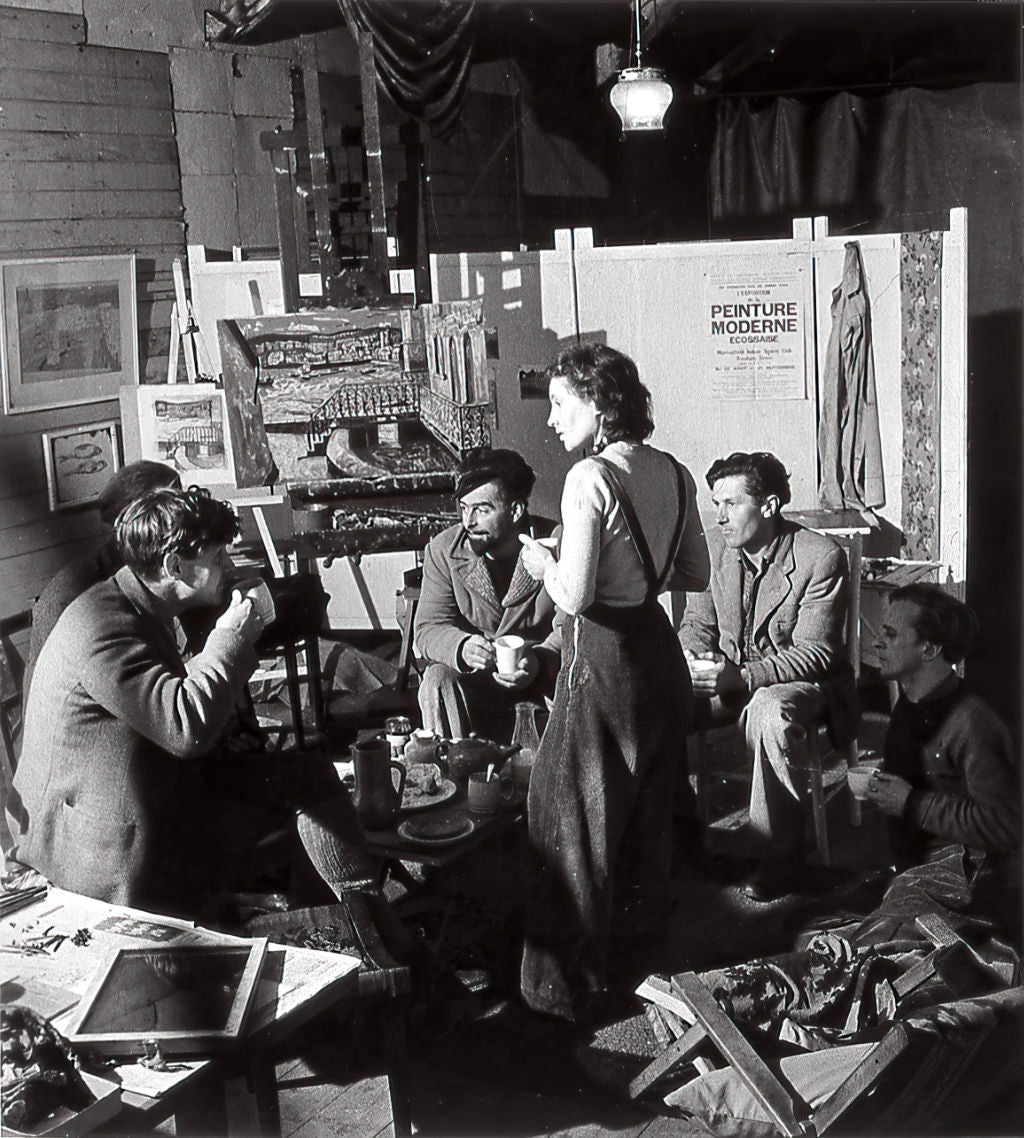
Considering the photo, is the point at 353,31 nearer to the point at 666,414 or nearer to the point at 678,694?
the point at 666,414

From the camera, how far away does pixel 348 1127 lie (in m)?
2.45

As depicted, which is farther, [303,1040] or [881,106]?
[881,106]

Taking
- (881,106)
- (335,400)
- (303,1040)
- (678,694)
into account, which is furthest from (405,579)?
(881,106)

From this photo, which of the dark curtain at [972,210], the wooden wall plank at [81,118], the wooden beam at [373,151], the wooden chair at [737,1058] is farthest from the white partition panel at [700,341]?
the wooden chair at [737,1058]

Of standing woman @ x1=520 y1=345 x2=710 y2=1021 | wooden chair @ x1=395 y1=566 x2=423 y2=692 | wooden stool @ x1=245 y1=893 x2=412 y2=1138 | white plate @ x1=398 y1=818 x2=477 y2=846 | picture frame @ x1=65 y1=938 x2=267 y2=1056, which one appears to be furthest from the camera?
wooden chair @ x1=395 y1=566 x2=423 y2=692

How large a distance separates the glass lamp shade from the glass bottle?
51.1 inches

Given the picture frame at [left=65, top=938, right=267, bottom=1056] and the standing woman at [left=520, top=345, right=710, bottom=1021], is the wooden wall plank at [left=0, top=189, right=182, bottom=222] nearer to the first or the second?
the standing woman at [left=520, top=345, right=710, bottom=1021]

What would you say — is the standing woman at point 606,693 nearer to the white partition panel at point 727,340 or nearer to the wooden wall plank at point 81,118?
the white partition panel at point 727,340

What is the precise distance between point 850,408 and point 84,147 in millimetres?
1639

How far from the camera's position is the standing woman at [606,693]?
7.50ft

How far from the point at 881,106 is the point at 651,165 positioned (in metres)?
0.71

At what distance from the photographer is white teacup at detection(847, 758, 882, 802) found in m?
2.55

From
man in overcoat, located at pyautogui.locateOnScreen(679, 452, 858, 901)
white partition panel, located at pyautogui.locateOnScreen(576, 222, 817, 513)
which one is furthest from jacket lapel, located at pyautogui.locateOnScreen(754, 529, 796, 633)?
white partition panel, located at pyautogui.locateOnScreen(576, 222, 817, 513)

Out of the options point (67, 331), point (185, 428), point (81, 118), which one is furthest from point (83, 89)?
point (185, 428)
